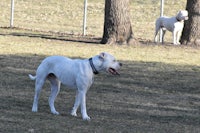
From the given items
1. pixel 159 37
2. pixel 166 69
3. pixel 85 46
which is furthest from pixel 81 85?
pixel 159 37

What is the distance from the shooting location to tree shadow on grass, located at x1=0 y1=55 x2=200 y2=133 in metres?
9.71

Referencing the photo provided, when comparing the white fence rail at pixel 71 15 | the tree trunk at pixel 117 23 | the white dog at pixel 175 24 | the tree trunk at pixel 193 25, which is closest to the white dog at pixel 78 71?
the tree trunk at pixel 117 23

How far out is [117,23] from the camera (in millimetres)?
21438

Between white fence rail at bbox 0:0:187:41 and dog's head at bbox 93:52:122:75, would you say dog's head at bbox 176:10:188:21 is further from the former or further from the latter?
dog's head at bbox 93:52:122:75

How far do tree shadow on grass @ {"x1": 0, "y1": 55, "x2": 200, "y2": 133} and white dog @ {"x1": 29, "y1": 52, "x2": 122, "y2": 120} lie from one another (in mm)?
256

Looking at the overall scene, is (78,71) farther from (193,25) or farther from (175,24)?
(175,24)

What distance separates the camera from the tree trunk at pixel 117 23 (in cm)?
2136

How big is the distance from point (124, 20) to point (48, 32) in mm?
5273

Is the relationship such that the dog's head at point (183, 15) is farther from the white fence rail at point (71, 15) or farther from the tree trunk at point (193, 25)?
the white fence rail at point (71, 15)

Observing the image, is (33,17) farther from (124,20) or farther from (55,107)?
(55,107)

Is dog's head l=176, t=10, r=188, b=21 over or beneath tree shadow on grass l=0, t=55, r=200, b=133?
over

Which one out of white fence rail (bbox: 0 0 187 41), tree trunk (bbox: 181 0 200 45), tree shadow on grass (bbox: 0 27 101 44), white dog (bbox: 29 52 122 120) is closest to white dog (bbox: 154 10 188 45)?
tree trunk (bbox: 181 0 200 45)

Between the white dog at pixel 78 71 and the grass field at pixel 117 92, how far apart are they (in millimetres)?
267

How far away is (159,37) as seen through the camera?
2455 cm
